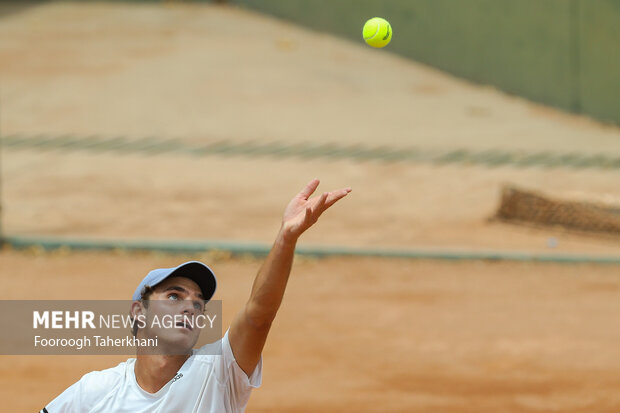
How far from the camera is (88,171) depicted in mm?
12977

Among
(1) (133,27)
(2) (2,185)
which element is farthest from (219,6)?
(2) (2,185)

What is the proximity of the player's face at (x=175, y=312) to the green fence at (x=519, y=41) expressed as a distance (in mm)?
14248

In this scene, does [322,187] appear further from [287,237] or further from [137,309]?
[287,237]

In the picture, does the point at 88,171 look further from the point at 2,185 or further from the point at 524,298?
the point at 524,298

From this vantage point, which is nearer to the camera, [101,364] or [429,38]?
[101,364]

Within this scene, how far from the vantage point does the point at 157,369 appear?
302 cm

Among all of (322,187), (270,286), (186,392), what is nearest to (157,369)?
(186,392)

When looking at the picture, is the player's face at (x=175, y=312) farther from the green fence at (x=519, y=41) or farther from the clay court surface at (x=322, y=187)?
the green fence at (x=519, y=41)

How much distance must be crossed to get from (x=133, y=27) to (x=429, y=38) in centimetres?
624

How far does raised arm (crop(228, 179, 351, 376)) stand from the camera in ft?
9.47

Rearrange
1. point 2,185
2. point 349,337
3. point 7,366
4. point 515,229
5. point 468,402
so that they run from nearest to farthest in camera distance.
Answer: point 468,402
point 7,366
point 349,337
point 515,229
point 2,185

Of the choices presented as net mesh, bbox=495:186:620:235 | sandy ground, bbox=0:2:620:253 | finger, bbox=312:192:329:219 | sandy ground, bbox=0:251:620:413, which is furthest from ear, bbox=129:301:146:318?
net mesh, bbox=495:186:620:235

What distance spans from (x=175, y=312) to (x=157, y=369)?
0.20m

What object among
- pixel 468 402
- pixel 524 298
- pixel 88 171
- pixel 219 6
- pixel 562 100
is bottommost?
pixel 468 402
